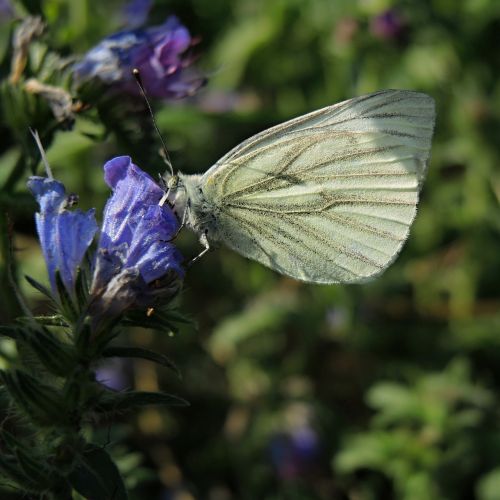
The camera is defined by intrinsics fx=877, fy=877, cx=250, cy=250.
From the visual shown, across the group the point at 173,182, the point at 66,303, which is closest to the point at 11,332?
the point at 66,303

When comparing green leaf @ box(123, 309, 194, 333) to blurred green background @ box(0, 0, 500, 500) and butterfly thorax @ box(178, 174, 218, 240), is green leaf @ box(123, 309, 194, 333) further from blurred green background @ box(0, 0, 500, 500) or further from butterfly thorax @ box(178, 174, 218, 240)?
blurred green background @ box(0, 0, 500, 500)

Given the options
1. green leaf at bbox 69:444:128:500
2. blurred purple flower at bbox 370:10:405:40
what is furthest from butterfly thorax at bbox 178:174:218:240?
blurred purple flower at bbox 370:10:405:40

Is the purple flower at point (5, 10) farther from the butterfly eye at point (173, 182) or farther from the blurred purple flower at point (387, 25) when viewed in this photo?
the butterfly eye at point (173, 182)

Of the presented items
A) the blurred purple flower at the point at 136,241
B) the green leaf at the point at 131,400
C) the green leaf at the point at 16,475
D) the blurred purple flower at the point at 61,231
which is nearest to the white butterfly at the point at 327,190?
the blurred purple flower at the point at 136,241

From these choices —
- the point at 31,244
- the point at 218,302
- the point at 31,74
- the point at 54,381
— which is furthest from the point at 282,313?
the point at 54,381

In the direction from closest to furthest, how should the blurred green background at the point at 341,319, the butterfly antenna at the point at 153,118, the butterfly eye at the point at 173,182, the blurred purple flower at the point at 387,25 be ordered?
A: the butterfly eye at the point at 173,182, the butterfly antenna at the point at 153,118, the blurred green background at the point at 341,319, the blurred purple flower at the point at 387,25

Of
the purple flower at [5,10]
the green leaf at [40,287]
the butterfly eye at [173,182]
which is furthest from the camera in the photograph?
the purple flower at [5,10]
